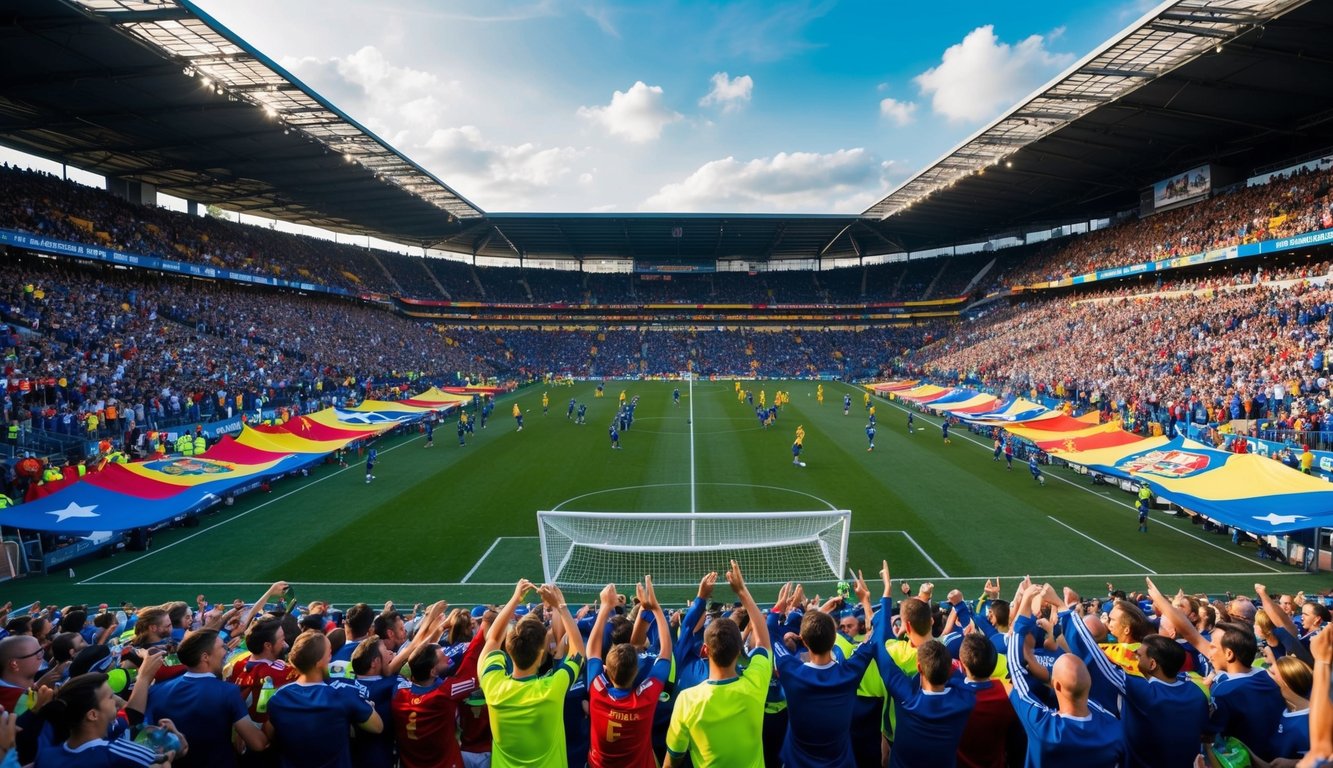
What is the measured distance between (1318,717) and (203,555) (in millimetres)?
19418

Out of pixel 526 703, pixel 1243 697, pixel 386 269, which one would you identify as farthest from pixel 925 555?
pixel 386 269

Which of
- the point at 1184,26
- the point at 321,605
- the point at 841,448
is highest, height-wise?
the point at 1184,26

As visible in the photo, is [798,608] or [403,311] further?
[403,311]

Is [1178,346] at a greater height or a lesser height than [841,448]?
greater

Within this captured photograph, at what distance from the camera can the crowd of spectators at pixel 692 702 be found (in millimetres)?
3371

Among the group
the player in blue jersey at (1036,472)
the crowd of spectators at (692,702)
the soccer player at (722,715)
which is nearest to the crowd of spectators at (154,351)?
the crowd of spectators at (692,702)

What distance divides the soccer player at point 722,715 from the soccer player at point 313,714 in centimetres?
196

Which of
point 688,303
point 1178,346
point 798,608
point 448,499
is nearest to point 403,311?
point 688,303

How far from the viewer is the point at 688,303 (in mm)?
83688

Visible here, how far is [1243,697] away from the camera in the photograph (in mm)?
3996

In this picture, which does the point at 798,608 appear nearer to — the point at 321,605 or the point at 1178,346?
the point at 321,605

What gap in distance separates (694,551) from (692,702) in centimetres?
1027

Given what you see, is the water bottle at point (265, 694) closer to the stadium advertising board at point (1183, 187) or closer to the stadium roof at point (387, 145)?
the stadium roof at point (387, 145)

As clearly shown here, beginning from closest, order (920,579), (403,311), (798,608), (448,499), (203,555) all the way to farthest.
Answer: (798,608) → (920,579) → (203,555) → (448,499) → (403,311)
